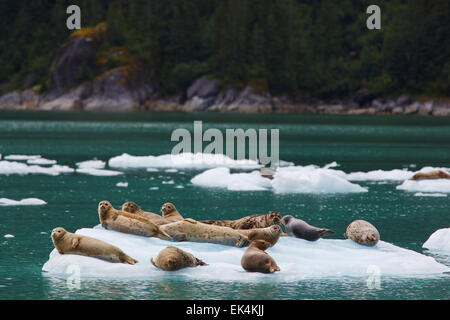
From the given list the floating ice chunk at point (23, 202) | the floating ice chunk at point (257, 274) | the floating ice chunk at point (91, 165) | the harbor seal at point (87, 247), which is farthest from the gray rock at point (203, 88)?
the harbor seal at point (87, 247)

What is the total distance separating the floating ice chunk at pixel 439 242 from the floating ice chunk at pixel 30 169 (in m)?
24.6

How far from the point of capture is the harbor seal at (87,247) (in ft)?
55.7

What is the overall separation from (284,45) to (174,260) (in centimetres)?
15373

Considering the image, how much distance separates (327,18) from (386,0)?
21.3m

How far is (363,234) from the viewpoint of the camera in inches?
754

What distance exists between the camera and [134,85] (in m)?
163

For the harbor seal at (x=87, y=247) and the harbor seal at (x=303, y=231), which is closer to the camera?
the harbor seal at (x=87, y=247)

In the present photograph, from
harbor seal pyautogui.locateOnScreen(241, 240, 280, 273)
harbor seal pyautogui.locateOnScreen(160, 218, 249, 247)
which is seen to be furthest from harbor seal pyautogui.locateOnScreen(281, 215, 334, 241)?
harbor seal pyautogui.locateOnScreen(241, 240, 280, 273)

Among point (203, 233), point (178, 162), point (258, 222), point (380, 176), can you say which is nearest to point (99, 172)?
Result: point (178, 162)

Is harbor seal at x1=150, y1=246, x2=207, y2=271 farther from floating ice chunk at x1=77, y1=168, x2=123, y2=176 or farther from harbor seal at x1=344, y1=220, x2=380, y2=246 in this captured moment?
floating ice chunk at x1=77, y1=168, x2=123, y2=176

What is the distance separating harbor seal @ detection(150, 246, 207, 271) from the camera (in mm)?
16469

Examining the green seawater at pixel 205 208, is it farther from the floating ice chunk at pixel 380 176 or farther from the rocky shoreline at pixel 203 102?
the rocky shoreline at pixel 203 102
